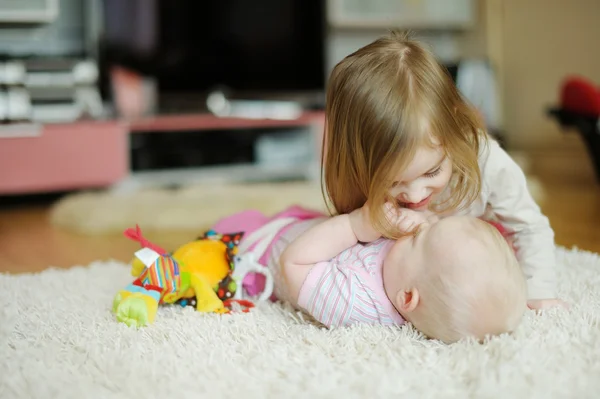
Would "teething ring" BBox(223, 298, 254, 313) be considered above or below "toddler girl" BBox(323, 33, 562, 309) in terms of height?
below

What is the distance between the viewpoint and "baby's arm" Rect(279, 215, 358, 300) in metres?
1.09

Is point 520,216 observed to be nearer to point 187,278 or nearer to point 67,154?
point 187,278

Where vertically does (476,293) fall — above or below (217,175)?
above

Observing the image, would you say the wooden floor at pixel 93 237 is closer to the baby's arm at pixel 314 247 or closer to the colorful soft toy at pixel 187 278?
the colorful soft toy at pixel 187 278

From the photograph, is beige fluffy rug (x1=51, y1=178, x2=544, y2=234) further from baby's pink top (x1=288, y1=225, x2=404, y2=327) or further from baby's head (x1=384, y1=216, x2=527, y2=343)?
baby's head (x1=384, y1=216, x2=527, y2=343)

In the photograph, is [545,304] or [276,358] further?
[545,304]

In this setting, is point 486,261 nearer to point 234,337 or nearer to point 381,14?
point 234,337

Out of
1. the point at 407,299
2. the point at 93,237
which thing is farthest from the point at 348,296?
the point at 93,237

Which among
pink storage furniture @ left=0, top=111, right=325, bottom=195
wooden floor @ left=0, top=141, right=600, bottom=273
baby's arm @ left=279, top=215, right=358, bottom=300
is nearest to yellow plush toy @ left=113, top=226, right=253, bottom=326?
baby's arm @ left=279, top=215, right=358, bottom=300

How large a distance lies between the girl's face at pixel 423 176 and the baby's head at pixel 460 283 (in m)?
0.07

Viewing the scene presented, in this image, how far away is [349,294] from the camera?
1053mm

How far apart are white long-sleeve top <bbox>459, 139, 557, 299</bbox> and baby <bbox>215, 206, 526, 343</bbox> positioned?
0.17 meters

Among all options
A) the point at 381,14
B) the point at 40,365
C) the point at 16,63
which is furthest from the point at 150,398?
the point at 381,14

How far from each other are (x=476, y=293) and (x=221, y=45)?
286 cm
